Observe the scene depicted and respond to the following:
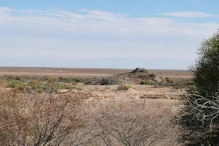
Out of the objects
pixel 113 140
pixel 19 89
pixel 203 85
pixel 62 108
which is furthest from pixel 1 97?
pixel 203 85

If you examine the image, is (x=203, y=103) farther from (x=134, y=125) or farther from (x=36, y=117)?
(x=36, y=117)

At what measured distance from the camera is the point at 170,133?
597 inches

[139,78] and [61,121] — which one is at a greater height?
[61,121]

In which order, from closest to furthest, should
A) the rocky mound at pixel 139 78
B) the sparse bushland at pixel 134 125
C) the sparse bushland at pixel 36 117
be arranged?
the sparse bushland at pixel 36 117 → the sparse bushland at pixel 134 125 → the rocky mound at pixel 139 78

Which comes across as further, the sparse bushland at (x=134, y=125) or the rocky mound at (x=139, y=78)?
the rocky mound at (x=139, y=78)

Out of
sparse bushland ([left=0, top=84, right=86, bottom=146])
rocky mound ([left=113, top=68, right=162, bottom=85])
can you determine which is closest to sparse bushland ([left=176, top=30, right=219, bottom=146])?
sparse bushland ([left=0, top=84, right=86, bottom=146])

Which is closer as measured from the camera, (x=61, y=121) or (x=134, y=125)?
(x=61, y=121)

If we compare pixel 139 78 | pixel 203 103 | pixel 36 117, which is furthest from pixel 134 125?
pixel 139 78

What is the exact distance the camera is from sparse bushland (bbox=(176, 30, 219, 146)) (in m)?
12.9

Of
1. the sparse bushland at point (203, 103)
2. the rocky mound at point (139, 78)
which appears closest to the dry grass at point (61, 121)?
the sparse bushland at point (203, 103)

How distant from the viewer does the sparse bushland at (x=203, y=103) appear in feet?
42.5

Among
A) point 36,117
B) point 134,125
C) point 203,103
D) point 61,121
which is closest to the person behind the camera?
point 36,117

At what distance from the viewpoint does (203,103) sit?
1363 centimetres

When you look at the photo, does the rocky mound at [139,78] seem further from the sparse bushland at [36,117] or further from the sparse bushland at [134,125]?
the sparse bushland at [36,117]
